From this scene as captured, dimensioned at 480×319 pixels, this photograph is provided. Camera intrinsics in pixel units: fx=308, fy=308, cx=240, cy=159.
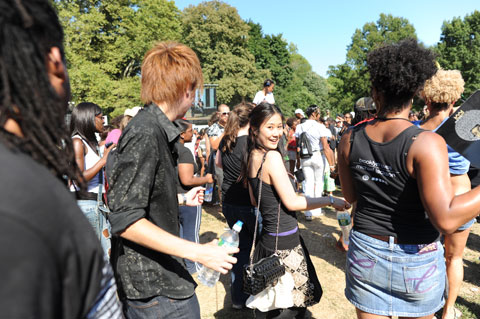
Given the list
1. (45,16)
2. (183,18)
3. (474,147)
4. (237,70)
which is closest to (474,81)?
(237,70)

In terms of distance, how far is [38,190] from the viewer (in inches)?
22.4

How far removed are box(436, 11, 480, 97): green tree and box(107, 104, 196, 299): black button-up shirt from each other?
35.4 meters

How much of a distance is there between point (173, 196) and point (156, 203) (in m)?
0.10

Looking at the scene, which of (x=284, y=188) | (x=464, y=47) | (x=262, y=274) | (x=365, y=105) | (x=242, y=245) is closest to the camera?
(x=262, y=274)

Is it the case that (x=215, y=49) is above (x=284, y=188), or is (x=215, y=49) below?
above

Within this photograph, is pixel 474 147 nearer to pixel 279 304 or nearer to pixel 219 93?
pixel 279 304

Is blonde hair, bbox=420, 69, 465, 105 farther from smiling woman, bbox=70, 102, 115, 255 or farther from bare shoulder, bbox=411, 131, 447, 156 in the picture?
smiling woman, bbox=70, 102, 115, 255

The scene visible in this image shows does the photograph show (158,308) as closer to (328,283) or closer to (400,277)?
(400,277)

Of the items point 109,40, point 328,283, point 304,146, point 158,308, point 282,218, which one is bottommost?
point 328,283

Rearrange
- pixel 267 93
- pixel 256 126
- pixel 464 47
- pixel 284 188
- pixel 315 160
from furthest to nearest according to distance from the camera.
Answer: pixel 464 47 → pixel 267 93 → pixel 315 160 → pixel 256 126 → pixel 284 188

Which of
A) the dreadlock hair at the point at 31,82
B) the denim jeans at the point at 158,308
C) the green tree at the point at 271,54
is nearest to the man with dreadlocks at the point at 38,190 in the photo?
the dreadlock hair at the point at 31,82

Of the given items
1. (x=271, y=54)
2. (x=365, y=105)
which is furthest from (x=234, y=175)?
(x=271, y=54)

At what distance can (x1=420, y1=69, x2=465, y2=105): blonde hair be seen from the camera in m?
2.72

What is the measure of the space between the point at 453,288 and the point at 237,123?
2981 millimetres
